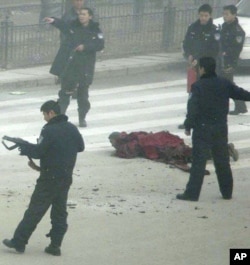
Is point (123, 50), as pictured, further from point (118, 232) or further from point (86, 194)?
point (118, 232)

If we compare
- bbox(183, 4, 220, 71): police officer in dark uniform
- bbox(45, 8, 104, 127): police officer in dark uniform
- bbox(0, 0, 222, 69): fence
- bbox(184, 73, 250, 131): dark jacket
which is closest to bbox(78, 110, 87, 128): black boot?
bbox(45, 8, 104, 127): police officer in dark uniform

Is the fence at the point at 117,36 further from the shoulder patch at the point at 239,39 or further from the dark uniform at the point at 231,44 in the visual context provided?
the shoulder patch at the point at 239,39

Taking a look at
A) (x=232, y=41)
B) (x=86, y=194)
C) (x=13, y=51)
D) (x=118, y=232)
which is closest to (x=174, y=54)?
(x=13, y=51)

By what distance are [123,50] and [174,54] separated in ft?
3.46

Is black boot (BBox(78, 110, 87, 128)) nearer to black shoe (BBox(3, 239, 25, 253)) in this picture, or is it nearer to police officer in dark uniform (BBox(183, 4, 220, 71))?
police officer in dark uniform (BBox(183, 4, 220, 71))

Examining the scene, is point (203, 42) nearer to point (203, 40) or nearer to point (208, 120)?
point (203, 40)

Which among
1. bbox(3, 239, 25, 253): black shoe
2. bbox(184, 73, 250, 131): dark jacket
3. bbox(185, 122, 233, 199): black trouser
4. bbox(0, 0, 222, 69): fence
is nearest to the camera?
bbox(3, 239, 25, 253): black shoe

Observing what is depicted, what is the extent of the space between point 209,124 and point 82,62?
480 cm

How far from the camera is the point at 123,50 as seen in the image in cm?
2566

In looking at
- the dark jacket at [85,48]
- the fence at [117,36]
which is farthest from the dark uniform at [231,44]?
the fence at [117,36]

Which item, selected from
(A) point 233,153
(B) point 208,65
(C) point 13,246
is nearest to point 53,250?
(C) point 13,246

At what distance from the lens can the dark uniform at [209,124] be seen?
1357cm

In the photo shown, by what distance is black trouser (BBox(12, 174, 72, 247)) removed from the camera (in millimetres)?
11336

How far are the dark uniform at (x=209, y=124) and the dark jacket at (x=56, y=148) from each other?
8.29 ft
